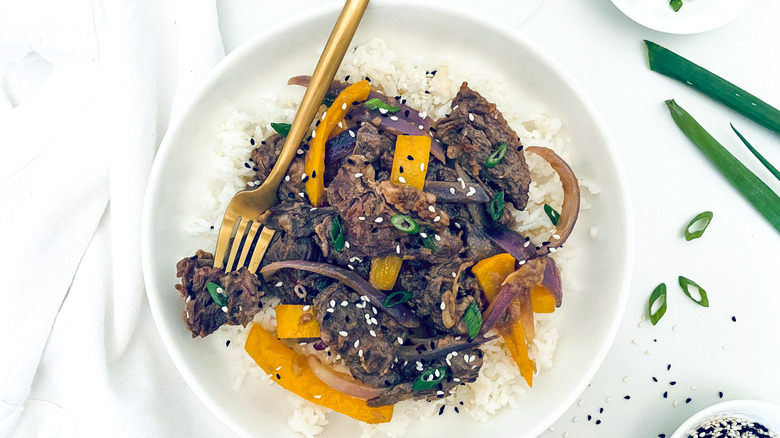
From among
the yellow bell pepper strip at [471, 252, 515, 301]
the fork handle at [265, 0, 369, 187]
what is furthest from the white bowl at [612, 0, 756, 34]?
the yellow bell pepper strip at [471, 252, 515, 301]

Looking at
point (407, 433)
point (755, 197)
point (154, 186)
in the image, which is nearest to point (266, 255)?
point (154, 186)

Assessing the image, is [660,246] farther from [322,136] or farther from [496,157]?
[322,136]

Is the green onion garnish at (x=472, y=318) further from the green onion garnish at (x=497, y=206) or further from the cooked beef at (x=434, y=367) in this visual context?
the green onion garnish at (x=497, y=206)

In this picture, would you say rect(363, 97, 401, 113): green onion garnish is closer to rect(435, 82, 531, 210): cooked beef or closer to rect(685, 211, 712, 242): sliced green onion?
rect(435, 82, 531, 210): cooked beef

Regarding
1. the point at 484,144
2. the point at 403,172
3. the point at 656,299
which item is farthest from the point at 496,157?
the point at 656,299

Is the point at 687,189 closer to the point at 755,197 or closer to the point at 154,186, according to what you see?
the point at 755,197

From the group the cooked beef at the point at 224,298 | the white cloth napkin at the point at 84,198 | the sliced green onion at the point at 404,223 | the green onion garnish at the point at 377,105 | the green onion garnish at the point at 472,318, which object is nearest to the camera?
the sliced green onion at the point at 404,223

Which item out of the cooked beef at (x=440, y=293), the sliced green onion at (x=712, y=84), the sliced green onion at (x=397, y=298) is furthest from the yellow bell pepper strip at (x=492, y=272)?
the sliced green onion at (x=712, y=84)
